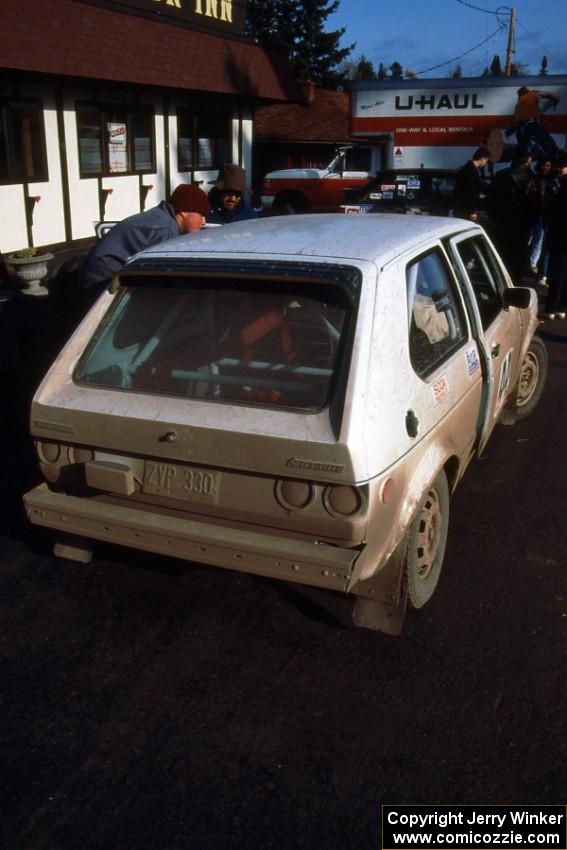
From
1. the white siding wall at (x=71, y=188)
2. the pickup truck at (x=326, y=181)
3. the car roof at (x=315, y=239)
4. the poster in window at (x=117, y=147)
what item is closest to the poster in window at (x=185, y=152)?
the white siding wall at (x=71, y=188)

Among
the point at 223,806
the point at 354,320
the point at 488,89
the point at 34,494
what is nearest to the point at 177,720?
the point at 223,806

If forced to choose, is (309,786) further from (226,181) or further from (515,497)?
(226,181)

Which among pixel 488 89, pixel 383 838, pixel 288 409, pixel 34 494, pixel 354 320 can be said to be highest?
pixel 488 89

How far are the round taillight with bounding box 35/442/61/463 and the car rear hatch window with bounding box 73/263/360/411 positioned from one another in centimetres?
32

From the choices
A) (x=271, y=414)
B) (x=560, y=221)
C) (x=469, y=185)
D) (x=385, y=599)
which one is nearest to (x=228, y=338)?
(x=271, y=414)

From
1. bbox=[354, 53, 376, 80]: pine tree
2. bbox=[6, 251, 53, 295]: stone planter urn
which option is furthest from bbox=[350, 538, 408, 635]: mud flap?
bbox=[354, 53, 376, 80]: pine tree

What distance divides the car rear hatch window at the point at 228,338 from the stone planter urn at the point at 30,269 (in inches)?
266

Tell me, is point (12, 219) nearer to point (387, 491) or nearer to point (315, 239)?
point (315, 239)

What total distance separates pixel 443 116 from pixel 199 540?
18.0 metres

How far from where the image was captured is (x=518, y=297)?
15.3ft

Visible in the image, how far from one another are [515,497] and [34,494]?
2951 millimetres

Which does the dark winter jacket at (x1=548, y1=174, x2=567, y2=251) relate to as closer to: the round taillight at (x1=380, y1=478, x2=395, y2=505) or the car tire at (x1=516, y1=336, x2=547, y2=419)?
the car tire at (x1=516, y1=336, x2=547, y2=419)

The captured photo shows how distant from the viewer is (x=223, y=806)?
258 cm

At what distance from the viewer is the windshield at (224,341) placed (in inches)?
124
